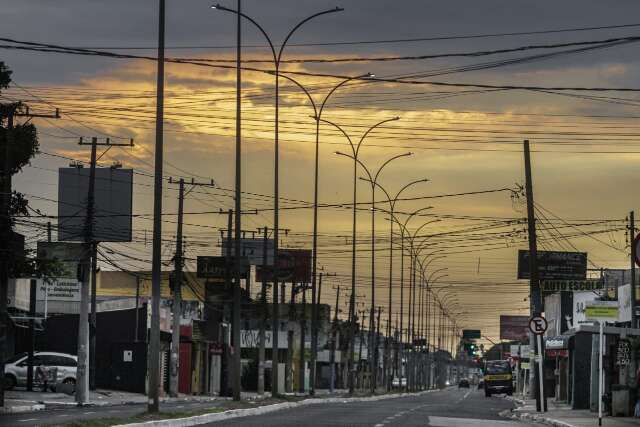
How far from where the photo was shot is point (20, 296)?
82.8 meters

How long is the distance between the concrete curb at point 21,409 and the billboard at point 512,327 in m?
147

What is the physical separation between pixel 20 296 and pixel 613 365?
44135mm

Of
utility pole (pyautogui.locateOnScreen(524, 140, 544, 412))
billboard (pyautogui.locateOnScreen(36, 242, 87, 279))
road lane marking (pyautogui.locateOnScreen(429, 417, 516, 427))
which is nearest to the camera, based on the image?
road lane marking (pyautogui.locateOnScreen(429, 417, 516, 427))

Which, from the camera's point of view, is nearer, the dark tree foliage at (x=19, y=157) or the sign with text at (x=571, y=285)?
the dark tree foliage at (x=19, y=157)

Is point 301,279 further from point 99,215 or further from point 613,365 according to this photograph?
point 613,365

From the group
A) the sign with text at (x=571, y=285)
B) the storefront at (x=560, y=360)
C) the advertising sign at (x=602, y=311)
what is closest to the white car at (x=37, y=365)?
the storefront at (x=560, y=360)

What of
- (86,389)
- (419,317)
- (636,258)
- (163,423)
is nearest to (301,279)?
(419,317)

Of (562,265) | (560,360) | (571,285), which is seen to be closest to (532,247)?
(560,360)

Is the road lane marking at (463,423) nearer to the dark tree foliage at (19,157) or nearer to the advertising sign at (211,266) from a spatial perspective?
the dark tree foliage at (19,157)

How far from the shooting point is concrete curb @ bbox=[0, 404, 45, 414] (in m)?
44.6

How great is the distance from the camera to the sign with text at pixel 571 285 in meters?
122

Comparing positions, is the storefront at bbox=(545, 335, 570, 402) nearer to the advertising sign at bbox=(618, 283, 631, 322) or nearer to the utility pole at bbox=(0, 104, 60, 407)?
the advertising sign at bbox=(618, 283, 631, 322)

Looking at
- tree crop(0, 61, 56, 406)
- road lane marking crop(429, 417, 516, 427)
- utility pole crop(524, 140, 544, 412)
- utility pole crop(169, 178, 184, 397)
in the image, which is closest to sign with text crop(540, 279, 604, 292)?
utility pole crop(169, 178, 184, 397)

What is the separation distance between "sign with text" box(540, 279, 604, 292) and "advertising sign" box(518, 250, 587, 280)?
2.37 feet
